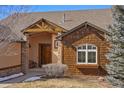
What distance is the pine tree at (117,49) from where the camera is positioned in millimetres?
11828

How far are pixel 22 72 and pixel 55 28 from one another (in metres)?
3.51

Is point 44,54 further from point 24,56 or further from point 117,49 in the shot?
point 117,49

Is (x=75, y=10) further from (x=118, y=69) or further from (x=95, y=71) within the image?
(x=118, y=69)

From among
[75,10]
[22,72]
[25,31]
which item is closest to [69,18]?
[75,10]

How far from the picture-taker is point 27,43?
17.7 m

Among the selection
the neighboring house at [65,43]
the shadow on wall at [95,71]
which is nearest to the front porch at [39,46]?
the neighboring house at [65,43]

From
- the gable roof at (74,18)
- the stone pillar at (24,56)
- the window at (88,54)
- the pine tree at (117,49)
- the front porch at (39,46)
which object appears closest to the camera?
the pine tree at (117,49)

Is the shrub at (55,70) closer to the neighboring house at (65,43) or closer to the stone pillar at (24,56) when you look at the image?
the neighboring house at (65,43)

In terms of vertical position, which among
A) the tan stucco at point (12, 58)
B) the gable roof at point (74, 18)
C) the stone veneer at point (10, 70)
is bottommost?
the stone veneer at point (10, 70)

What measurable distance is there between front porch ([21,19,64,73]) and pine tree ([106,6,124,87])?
5.15m

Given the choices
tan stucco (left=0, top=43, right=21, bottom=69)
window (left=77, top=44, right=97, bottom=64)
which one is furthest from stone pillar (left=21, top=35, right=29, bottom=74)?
window (left=77, top=44, right=97, bottom=64)

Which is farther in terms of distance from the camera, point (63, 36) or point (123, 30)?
point (63, 36)
